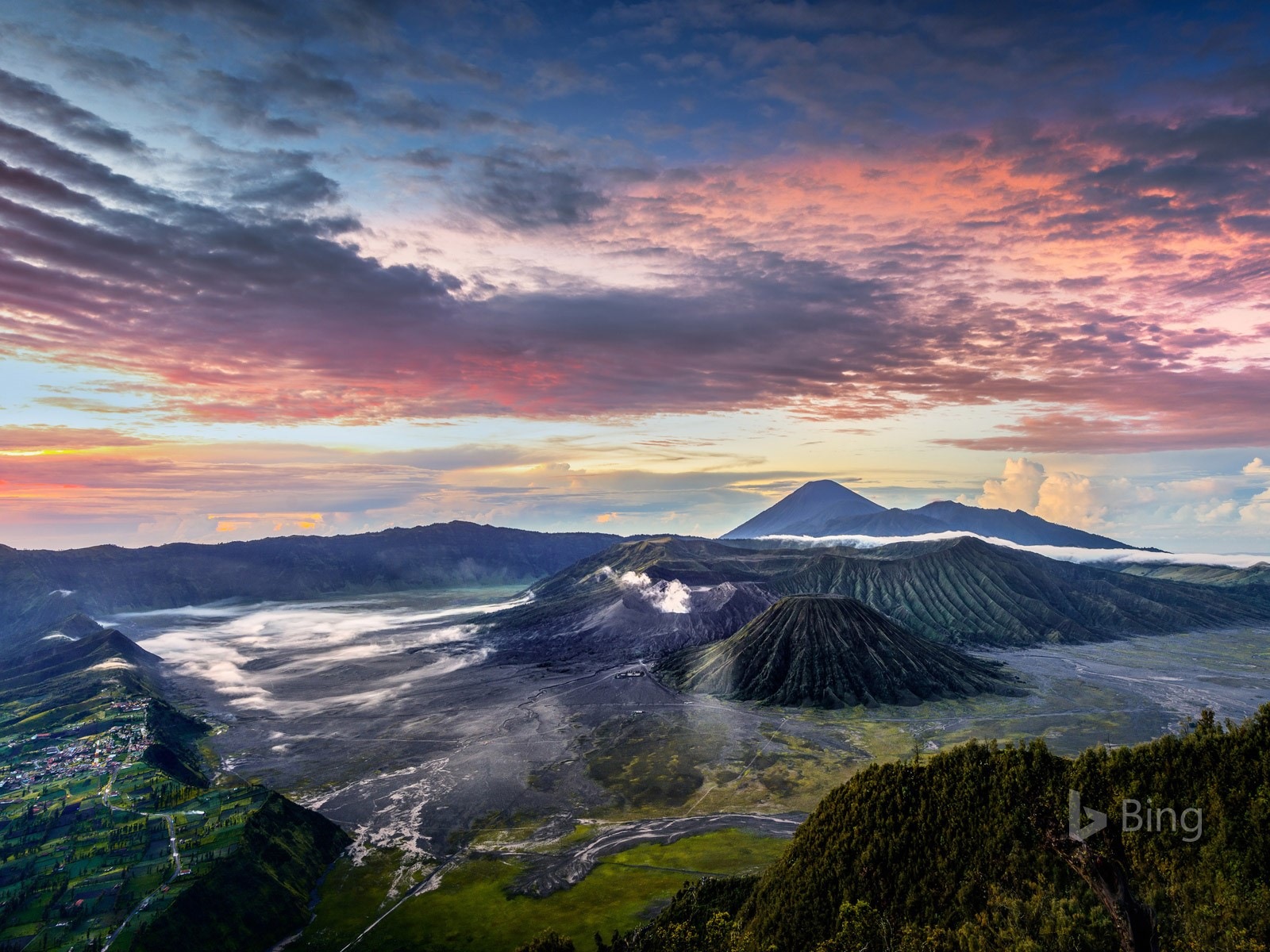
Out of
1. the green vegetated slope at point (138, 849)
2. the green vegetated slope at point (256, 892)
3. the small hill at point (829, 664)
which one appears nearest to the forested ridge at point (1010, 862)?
the green vegetated slope at point (256, 892)

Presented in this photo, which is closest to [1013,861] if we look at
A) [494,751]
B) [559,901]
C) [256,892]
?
[559,901]

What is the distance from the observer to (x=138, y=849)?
5544cm

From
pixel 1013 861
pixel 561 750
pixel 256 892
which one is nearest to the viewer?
pixel 1013 861

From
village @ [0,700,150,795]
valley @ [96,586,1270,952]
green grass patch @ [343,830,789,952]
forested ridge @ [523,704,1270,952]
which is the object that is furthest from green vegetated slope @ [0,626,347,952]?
forested ridge @ [523,704,1270,952]

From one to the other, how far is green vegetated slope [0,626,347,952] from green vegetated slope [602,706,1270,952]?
3296 cm

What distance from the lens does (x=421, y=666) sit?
17075cm

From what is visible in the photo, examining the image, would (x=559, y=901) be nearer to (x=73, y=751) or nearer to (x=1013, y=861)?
(x=1013, y=861)

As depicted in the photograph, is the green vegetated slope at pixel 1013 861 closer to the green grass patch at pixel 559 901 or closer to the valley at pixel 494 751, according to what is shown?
the valley at pixel 494 751

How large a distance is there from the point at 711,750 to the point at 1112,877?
81896 mm

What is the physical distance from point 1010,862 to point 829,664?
10642cm

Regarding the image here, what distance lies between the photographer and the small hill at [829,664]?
5325 inches

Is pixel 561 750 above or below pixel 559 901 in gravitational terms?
below

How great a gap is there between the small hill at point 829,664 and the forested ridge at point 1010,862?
8903 cm

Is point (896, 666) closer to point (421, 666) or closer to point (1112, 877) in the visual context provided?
point (421, 666)
